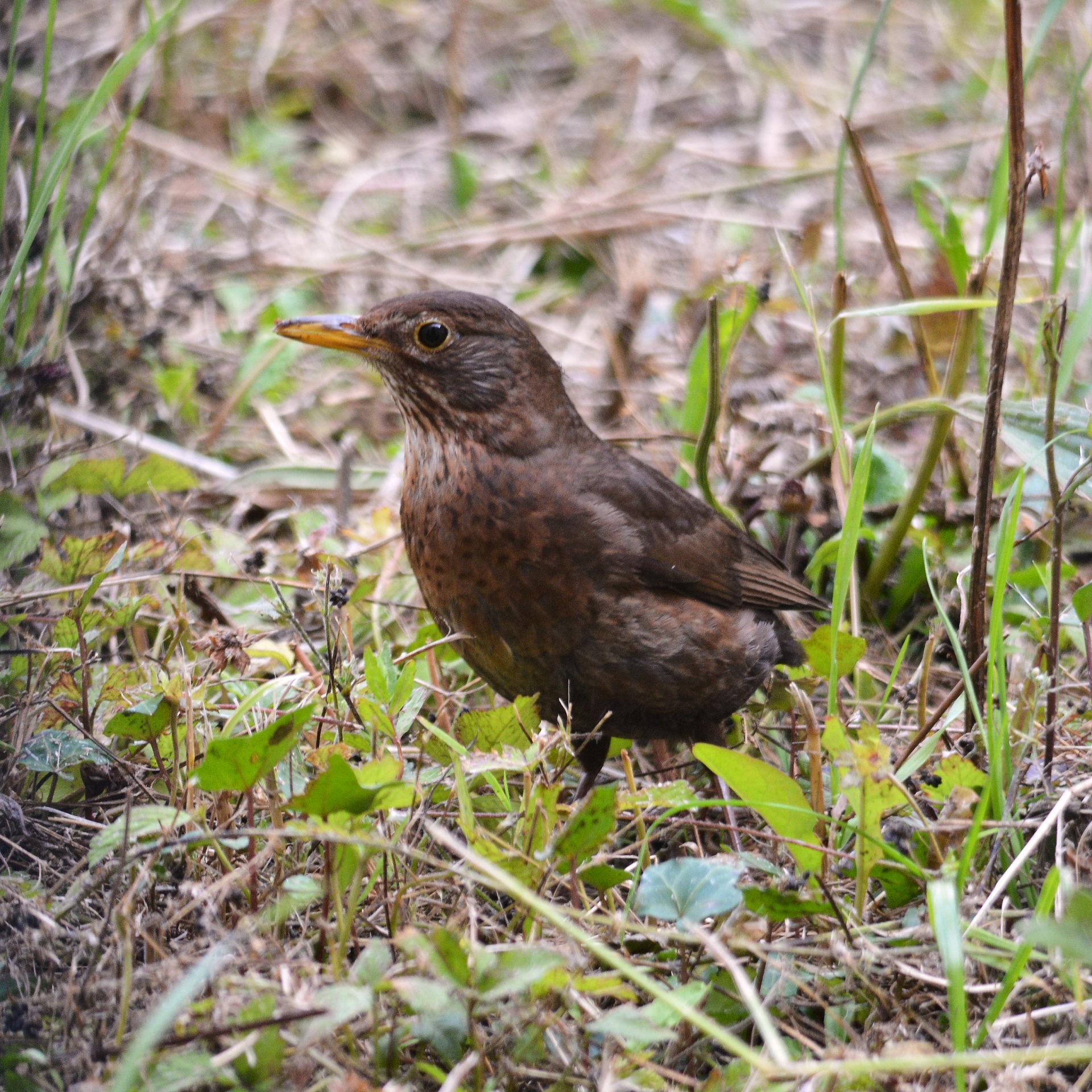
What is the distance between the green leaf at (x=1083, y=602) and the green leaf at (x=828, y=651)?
0.54 meters

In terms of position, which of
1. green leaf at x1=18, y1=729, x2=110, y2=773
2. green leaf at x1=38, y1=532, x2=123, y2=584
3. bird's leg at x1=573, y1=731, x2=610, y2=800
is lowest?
bird's leg at x1=573, y1=731, x2=610, y2=800

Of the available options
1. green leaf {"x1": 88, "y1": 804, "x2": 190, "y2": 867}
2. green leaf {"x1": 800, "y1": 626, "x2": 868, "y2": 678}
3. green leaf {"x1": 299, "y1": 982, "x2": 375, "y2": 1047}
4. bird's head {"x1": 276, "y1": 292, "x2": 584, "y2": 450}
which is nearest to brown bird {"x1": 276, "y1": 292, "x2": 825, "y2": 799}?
bird's head {"x1": 276, "y1": 292, "x2": 584, "y2": 450}

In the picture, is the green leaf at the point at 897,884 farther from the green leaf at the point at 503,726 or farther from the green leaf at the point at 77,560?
the green leaf at the point at 77,560

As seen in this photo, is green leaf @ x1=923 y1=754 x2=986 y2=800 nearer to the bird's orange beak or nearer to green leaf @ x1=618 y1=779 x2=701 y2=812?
green leaf @ x1=618 y1=779 x2=701 y2=812

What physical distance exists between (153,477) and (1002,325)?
262 cm

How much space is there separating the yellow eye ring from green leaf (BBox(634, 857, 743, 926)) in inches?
74.0

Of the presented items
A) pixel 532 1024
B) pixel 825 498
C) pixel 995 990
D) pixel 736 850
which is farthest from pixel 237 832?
pixel 825 498

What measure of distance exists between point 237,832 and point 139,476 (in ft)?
6.54

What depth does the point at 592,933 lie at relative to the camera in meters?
2.71

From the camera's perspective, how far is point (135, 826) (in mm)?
2361

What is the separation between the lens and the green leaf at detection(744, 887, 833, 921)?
7.98 ft

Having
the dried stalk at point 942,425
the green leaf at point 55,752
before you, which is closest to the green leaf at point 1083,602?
the dried stalk at point 942,425

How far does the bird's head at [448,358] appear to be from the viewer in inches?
145

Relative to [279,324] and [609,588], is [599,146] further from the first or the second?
[609,588]
